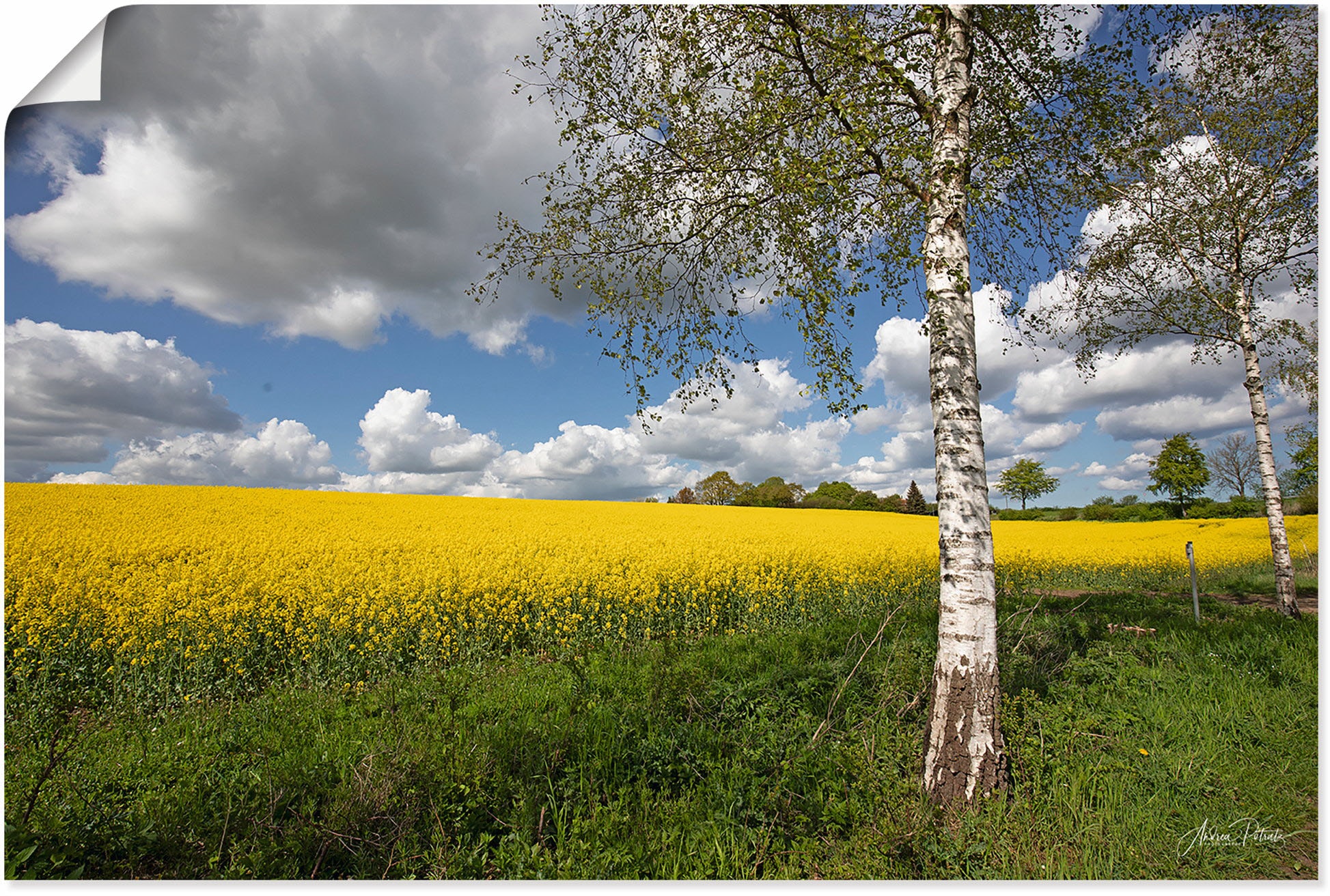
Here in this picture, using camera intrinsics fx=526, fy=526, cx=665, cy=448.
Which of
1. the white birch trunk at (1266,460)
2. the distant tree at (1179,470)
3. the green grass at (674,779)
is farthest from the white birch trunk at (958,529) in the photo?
the distant tree at (1179,470)

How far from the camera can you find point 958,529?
10.0 feet

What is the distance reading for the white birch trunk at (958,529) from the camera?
3016 mm

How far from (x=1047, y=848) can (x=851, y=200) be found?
3.85m

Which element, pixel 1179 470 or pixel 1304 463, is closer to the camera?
A: pixel 1304 463

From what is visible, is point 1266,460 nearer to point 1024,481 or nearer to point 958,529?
point 958,529

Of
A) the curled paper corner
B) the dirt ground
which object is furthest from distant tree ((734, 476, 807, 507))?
the curled paper corner

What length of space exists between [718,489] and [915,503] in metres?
17.4

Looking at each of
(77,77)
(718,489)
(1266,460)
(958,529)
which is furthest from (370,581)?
(718,489)

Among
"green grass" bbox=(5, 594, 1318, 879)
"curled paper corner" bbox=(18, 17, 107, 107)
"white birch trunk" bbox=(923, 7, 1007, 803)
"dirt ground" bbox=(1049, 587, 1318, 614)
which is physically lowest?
"dirt ground" bbox=(1049, 587, 1318, 614)

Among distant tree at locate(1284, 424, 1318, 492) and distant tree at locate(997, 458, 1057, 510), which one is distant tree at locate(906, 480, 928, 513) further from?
distant tree at locate(1284, 424, 1318, 492)

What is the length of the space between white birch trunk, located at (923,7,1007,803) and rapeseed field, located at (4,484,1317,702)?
14.4 ft

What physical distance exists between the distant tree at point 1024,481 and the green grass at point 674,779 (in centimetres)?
3100

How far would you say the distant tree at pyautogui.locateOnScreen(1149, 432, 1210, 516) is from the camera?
17.7 meters

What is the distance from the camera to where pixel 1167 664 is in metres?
4.89
